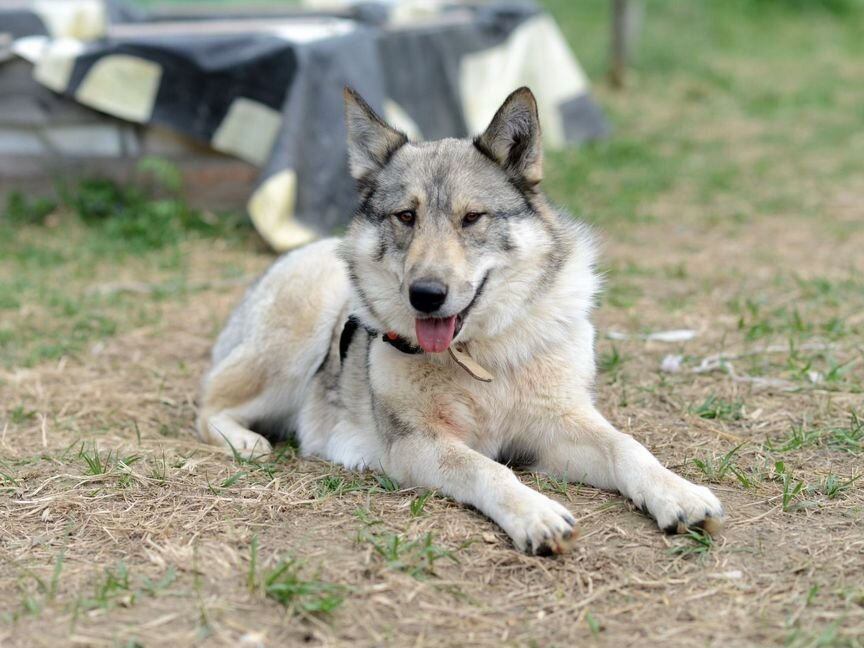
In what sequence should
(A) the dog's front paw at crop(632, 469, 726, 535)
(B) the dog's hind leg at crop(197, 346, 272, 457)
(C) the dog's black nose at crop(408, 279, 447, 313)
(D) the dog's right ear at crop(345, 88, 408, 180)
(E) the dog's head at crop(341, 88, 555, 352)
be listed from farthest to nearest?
(B) the dog's hind leg at crop(197, 346, 272, 457) < (D) the dog's right ear at crop(345, 88, 408, 180) < (E) the dog's head at crop(341, 88, 555, 352) < (C) the dog's black nose at crop(408, 279, 447, 313) < (A) the dog's front paw at crop(632, 469, 726, 535)

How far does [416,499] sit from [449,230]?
0.99 meters

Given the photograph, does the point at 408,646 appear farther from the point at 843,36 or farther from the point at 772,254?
the point at 843,36

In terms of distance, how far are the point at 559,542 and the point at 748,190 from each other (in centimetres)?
723

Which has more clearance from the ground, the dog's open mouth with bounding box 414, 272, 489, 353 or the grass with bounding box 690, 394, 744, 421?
the dog's open mouth with bounding box 414, 272, 489, 353

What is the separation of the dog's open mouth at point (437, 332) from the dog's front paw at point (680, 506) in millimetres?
885

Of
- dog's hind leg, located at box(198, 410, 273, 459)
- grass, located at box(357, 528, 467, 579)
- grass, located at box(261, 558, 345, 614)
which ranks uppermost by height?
grass, located at box(357, 528, 467, 579)

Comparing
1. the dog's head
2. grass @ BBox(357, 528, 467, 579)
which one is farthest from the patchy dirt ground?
the dog's head

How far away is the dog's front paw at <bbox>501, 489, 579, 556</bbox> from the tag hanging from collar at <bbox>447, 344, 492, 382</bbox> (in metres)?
0.62

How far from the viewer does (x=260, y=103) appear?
7.89 metres

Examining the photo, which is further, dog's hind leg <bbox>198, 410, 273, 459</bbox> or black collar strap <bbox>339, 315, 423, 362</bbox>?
dog's hind leg <bbox>198, 410, 273, 459</bbox>

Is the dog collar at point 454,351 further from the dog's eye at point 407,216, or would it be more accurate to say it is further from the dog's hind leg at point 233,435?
the dog's hind leg at point 233,435

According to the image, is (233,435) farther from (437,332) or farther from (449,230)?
(449,230)

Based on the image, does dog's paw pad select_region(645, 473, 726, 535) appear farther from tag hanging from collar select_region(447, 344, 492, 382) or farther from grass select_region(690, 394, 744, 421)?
grass select_region(690, 394, 744, 421)

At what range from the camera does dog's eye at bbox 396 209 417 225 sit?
12.2ft
